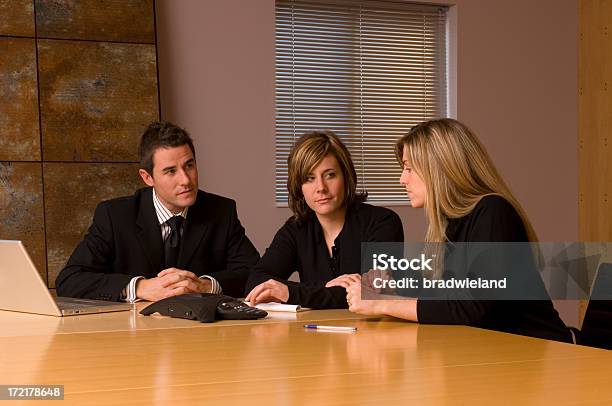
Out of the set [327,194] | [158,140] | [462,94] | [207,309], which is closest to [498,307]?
[207,309]

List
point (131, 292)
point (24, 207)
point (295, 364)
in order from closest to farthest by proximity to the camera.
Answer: point (295, 364) → point (131, 292) → point (24, 207)

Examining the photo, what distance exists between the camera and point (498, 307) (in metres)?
2.43

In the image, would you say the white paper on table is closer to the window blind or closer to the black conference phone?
the black conference phone

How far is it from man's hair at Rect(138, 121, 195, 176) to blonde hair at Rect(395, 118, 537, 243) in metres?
1.26

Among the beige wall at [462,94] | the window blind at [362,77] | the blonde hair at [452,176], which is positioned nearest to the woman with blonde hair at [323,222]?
the blonde hair at [452,176]

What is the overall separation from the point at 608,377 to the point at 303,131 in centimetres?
426

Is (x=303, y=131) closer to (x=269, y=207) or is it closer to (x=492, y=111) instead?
(x=269, y=207)

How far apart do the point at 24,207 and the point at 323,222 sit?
1918mm

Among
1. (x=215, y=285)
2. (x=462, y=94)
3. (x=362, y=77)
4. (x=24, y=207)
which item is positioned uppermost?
(x=362, y=77)

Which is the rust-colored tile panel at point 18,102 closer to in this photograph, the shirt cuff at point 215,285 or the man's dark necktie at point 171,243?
the man's dark necktie at point 171,243

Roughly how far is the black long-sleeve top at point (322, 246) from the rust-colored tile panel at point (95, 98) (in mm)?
1701

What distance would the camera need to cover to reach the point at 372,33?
599cm

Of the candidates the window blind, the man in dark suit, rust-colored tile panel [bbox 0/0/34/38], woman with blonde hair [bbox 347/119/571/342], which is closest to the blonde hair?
woman with blonde hair [bbox 347/119/571/342]

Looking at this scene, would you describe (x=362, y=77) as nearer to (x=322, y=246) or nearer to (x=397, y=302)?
(x=322, y=246)
